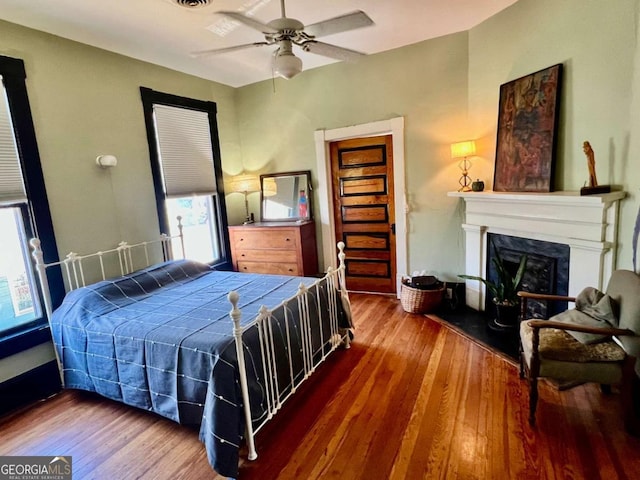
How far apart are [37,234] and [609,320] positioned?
13.2ft

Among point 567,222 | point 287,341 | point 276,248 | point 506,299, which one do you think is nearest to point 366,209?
point 276,248

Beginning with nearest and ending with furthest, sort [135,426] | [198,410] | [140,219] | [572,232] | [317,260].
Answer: [198,410], [135,426], [572,232], [140,219], [317,260]

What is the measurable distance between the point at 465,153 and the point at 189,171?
3056mm

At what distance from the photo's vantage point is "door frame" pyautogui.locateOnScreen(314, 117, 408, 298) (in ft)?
12.9

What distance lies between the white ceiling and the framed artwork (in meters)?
0.76

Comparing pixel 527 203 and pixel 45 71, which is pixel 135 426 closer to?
pixel 45 71

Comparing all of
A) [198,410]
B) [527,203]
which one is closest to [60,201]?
[198,410]

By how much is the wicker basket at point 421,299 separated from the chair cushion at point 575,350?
1.54 m

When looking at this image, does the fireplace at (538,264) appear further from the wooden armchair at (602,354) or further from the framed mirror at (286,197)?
the framed mirror at (286,197)

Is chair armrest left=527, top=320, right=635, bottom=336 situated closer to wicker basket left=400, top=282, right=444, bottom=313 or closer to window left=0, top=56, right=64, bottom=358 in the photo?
wicker basket left=400, top=282, right=444, bottom=313

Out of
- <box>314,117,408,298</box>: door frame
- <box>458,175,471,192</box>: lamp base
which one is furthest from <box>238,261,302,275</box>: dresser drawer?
<box>458,175,471,192</box>: lamp base

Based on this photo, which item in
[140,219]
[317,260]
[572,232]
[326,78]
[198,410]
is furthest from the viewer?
[317,260]

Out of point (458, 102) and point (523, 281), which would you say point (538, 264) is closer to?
point (523, 281)

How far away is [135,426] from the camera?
2.23 metres
